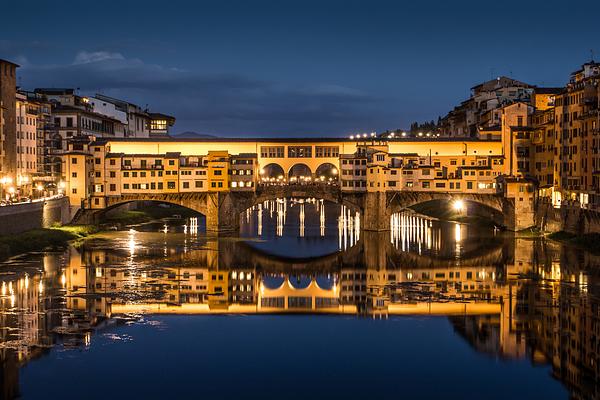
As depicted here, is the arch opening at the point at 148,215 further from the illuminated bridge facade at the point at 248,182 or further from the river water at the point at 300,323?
the river water at the point at 300,323

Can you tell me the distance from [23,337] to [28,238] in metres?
24.6

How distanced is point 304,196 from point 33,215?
23511 mm

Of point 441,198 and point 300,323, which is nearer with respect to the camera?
point 300,323

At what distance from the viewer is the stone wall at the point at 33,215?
48812 millimetres

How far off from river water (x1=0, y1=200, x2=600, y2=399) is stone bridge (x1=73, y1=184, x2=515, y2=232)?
41.8ft

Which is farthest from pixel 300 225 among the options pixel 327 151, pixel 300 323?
pixel 300 323

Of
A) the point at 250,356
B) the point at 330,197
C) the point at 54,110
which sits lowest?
the point at 250,356

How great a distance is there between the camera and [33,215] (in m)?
54.4

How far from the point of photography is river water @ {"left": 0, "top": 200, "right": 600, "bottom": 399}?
78.0ft

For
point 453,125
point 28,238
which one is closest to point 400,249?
point 28,238

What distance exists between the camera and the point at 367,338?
29.3m

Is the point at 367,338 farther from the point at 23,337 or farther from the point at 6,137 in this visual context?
the point at 6,137

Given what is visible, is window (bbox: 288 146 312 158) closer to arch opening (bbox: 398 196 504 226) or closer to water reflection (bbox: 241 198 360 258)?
water reflection (bbox: 241 198 360 258)

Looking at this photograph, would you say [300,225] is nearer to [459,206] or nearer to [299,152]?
[299,152]
